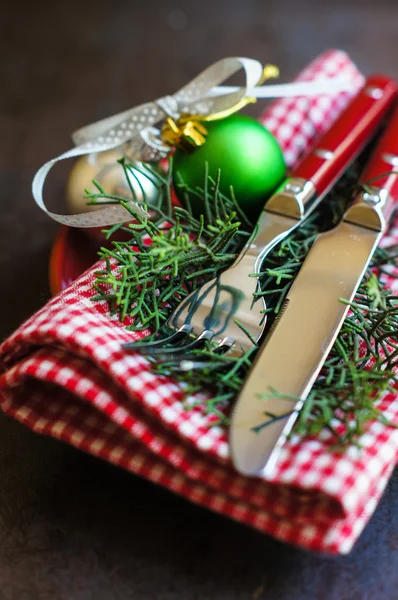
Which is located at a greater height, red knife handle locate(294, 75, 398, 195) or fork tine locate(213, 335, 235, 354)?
red knife handle locate(294, 75, 398, 195)

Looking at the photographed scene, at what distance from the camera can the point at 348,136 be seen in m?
0.58

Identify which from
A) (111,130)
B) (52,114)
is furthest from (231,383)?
(52,114)

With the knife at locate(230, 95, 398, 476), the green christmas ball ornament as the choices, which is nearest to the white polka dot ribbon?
the green christmas ball ornament

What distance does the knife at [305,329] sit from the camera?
35 cm

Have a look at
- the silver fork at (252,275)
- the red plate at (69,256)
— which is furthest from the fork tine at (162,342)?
the red plate at (69,256)

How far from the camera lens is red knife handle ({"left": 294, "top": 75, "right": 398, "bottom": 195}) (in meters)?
0.54

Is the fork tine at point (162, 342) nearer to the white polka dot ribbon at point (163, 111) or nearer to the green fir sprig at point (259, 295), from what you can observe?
the green fir sprig at point (259, 295)

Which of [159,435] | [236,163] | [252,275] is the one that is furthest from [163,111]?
[159,435]

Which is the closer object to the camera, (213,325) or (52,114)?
(213,325)

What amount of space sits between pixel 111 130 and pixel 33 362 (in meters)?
0.27

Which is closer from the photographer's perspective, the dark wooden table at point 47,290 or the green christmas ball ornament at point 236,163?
the dark wooden table at point 47,290

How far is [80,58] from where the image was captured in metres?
0.92

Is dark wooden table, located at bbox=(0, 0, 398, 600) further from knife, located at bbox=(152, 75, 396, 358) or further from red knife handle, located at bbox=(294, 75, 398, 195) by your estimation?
red knife handle, located at bbox=(294, 75, 398, 195)

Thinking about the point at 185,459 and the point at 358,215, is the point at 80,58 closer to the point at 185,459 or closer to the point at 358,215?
the point at 358,215
